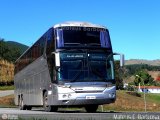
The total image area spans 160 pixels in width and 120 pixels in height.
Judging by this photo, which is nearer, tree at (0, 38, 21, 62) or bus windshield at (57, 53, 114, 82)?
bus windshield at (57, 53, 114, 82)

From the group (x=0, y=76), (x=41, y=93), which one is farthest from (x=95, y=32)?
(x=0, y=76)

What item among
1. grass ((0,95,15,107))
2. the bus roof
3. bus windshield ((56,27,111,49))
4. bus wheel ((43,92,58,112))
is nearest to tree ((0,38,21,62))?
grass ((0,95,15,107))

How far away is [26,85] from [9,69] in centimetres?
5412

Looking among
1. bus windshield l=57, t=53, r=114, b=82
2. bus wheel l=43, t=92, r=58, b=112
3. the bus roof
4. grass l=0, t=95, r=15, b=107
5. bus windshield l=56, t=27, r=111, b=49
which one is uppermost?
the bus roof

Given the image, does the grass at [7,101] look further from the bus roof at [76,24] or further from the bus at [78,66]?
the bus roof at [76,24]

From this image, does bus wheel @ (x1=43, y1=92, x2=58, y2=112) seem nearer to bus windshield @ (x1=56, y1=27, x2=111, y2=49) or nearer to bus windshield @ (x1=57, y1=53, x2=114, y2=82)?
bus windshield @ (x1=57, y1=53, x2=114, y2=82)

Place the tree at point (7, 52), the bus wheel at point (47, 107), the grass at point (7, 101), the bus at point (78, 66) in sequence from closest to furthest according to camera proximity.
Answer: the bus at point (78, 66)
the bus wheel at point (47, 107)
the grass at point (7, 101)
the tree at point (7, 52)

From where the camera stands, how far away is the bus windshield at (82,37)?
2375cm

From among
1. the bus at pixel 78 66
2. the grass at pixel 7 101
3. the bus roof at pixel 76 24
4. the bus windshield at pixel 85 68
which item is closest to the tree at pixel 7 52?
the grass at pixel 7 101

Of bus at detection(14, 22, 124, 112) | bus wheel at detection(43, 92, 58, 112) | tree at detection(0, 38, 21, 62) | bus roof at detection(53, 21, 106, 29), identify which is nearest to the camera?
bus at detection(14, 22, 124, 112)

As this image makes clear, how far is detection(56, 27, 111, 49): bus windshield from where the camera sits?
23750 millimetres

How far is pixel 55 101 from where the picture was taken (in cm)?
2383

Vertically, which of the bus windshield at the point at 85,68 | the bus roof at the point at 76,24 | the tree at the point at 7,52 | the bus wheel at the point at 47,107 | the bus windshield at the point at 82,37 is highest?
the tree at the point at 7,52

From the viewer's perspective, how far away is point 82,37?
79.2 feet
